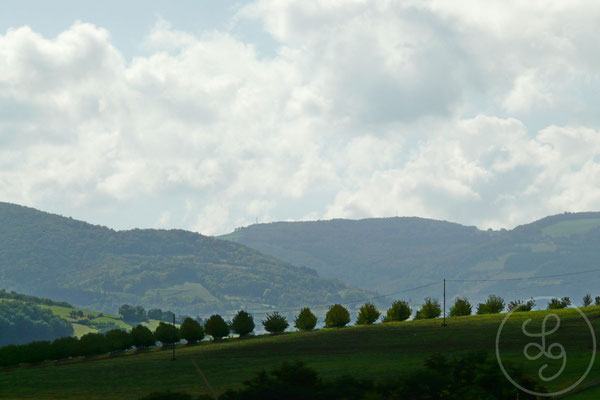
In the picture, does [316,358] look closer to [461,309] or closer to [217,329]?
[217,329]

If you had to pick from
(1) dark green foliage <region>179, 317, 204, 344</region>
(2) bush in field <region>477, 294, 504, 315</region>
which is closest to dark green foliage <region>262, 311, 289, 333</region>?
(1) dark green foliage <region>179, 317, 204, 344</region>

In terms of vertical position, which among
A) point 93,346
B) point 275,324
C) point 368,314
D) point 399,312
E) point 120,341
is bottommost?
point 93,346

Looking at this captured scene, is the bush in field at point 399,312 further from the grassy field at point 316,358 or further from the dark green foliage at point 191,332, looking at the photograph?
the dark green foliage at point 191,332

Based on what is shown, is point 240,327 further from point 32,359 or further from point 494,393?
point 494,393

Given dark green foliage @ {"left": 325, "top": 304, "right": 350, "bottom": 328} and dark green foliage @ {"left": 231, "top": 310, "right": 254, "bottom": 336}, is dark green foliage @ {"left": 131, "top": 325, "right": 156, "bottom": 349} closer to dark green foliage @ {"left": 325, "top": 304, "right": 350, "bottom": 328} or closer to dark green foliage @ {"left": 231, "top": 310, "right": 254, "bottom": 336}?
dark green foliage @ {"left": 231, "top": 310, "right": 254, "bottom": 336}

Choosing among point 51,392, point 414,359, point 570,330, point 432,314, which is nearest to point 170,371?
point 51,392

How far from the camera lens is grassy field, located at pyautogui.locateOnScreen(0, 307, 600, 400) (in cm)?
7662

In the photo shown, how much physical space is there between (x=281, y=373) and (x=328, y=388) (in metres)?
3.21

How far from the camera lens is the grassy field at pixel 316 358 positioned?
251 ft

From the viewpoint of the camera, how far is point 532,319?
381 feet

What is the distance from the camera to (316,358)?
95.9 metres

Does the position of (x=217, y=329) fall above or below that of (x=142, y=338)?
above

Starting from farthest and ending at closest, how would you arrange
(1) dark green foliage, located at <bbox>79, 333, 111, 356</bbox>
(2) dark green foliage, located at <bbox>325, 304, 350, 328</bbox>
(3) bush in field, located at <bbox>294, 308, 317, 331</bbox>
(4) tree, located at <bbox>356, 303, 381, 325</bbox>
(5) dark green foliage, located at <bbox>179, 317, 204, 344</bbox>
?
1. (4) tree, located at <bbox>356, 303, 381, 325</bbox>
2. (3) bush in field, located at <bbox>294, 308, 317, 331</bbox>
3. (2) dark green foliage, located at <bbox>325, 304, 350, 328</bbox>
4. (5) dark green foliage, located at <bbox>179, 317, 204, 344</bbox>
5. (1) dark green foliage, located at <bbox>79, 333, 111, 356</bbox>

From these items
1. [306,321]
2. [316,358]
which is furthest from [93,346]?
[316,358]
